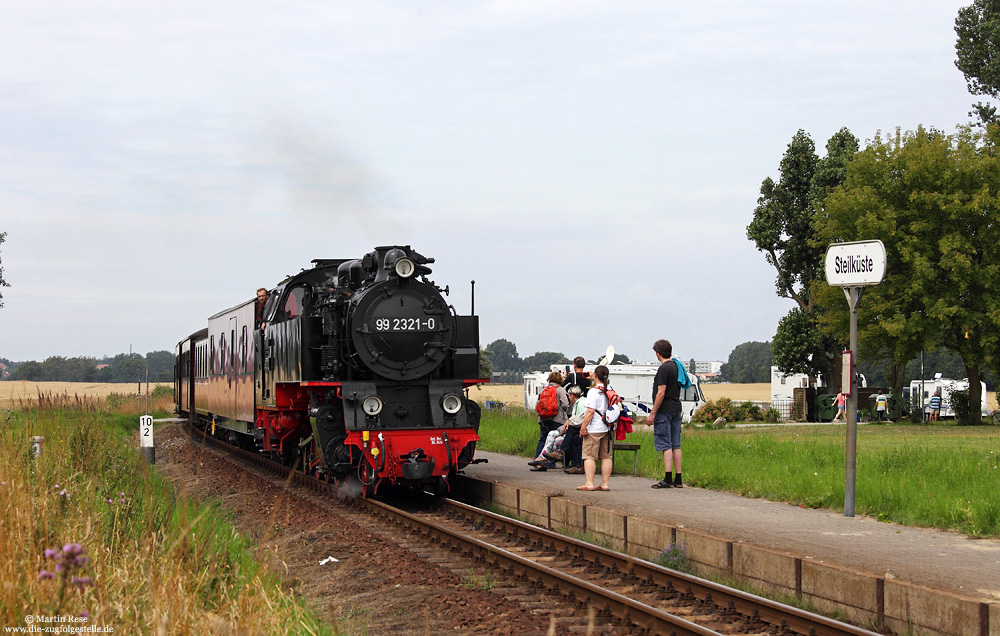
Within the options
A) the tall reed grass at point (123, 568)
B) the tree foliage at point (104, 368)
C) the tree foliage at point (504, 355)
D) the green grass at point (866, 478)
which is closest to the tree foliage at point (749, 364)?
the tree foliage at point (504, 355)

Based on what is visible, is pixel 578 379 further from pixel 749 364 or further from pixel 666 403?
pixel 749 364

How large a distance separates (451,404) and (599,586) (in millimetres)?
5790

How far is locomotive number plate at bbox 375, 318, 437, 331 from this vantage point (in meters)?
13.1

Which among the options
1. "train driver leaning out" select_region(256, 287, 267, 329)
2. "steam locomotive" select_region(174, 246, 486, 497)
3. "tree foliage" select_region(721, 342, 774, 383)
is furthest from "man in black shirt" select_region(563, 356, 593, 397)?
"tree foliage" select_region(721, 342, 774, 383)

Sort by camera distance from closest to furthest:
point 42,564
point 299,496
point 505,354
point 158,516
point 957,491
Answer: point 42,564, point 158,516, point 957,491, point 299,496, point 505,354

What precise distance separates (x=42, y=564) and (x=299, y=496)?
10.1 meters

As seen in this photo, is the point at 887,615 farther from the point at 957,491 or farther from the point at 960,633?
the point at 957,491

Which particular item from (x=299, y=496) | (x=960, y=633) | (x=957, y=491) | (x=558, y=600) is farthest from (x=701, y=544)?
(x=299, y=496)

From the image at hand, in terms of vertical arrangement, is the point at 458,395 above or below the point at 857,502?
above

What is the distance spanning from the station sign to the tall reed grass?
680cm

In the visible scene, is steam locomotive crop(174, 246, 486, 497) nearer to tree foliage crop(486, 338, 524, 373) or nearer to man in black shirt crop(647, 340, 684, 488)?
man in black shirt crop(647, 340, 684, 488)

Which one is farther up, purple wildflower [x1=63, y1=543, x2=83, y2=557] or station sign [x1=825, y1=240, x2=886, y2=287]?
station sign [x1=825, y1=240, x2=886, y2=287]

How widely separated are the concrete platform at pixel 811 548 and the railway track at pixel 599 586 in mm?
551

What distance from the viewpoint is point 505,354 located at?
14575cm
